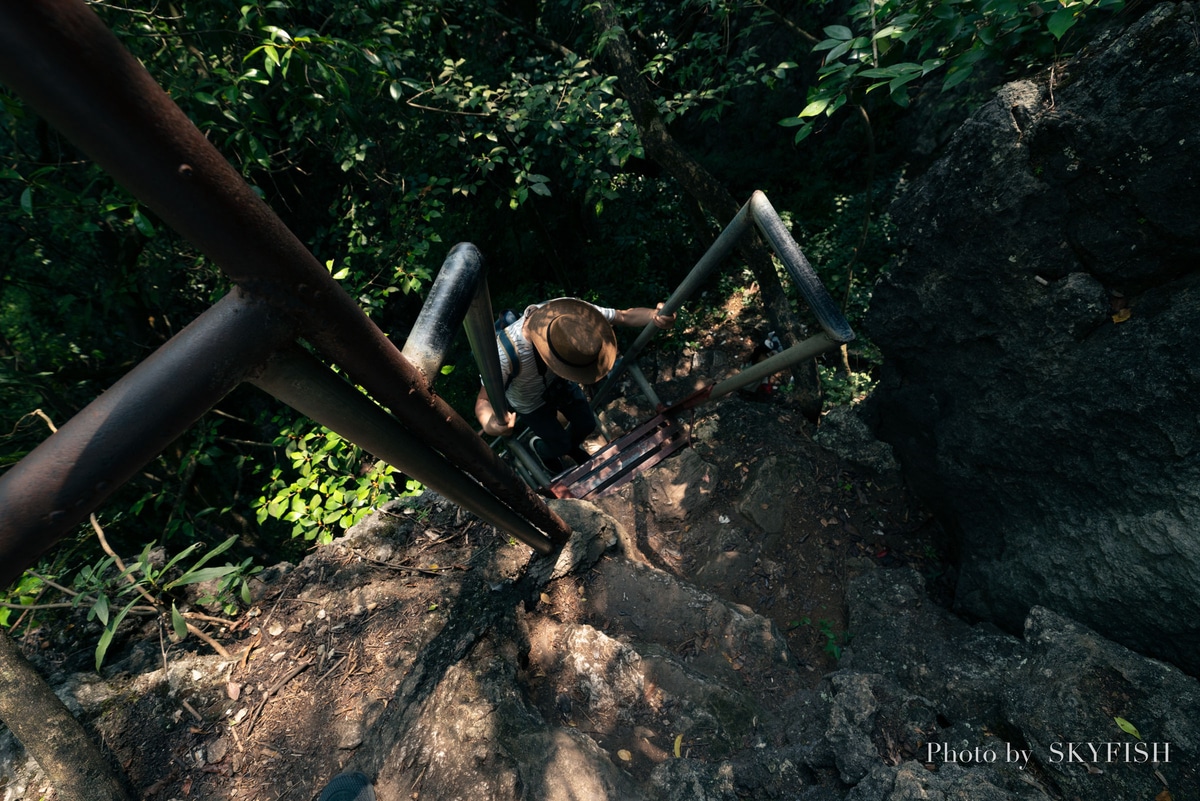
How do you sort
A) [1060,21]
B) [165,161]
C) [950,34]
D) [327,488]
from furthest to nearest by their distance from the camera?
[327,488] → [950,34] → [1060,21] → [165,161]

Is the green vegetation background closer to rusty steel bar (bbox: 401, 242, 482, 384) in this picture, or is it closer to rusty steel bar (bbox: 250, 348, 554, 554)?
rusty steel bar (bbox: 250, 348, 554, 554)

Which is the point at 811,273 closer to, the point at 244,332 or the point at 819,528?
the point at 244,332

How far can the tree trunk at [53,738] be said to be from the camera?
2113 mm

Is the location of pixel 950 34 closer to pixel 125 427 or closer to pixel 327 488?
pixel 125 427

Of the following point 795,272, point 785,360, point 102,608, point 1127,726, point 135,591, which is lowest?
point 1127,726

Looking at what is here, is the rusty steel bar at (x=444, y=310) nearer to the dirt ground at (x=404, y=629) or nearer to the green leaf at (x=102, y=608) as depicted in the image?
the dirt ground at (x=404, y=629)

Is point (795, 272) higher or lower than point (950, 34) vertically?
lower

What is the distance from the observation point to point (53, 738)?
2143 mm

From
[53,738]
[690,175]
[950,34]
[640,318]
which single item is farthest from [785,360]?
[53,738]

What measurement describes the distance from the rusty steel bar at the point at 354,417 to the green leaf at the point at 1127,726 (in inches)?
100

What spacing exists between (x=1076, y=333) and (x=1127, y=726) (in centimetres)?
183

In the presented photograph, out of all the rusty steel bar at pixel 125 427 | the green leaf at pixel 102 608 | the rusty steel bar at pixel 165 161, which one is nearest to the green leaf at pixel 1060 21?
the rusty steel bar at pixel 165 161

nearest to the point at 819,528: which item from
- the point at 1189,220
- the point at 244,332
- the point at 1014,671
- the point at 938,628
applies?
the point at 938,628

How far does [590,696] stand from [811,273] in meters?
2.21
